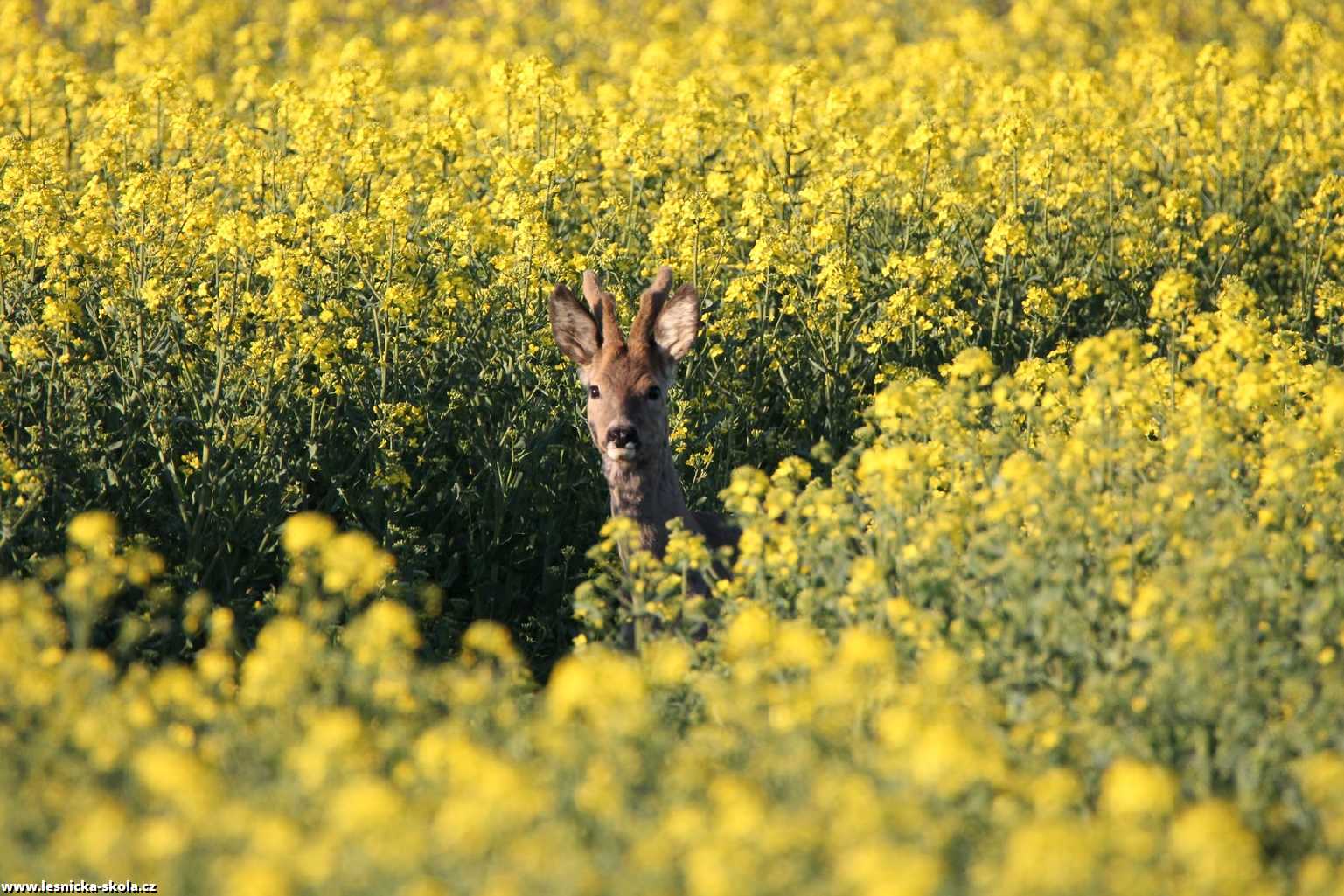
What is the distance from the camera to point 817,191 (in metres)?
9.97

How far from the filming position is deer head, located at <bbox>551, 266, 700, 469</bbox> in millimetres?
8023

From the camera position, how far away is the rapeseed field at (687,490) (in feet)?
13.9

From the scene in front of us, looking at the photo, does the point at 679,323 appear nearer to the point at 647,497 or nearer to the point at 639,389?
the point at 639,389

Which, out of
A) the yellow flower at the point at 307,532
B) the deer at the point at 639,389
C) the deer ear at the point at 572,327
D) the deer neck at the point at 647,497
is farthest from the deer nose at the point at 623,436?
the yellow flower at the point at 307,532

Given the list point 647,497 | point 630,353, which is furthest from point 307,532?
point 630,353

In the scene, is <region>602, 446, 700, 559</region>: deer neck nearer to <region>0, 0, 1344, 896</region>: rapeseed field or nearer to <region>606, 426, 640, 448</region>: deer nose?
<region>606, 426, 640, 448</region>: deer nose


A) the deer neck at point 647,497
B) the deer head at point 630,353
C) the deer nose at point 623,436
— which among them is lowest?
the deer neck at point 647,497

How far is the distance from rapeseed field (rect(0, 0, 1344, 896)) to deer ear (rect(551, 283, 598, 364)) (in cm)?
51

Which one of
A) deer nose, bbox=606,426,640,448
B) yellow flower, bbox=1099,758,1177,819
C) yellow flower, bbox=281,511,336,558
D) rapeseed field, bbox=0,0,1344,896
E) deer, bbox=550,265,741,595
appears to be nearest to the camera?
yellow flower, bbox=1099,758,1177,819

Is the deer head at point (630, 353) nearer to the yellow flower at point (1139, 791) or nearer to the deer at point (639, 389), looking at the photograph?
the deer at point (639, 389)

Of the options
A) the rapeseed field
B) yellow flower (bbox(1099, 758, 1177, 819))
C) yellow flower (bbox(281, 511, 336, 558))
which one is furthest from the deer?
yellow flower (bbox(1099, 758, 1177, 819))

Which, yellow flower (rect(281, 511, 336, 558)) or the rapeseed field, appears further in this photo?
yellow flower (rect(281, 511, 336, 558))

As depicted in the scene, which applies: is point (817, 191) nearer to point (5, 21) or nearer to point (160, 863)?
point (160, 863)

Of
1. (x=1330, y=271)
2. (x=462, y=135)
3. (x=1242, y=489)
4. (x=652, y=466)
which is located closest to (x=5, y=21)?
(x=462, y=135)
